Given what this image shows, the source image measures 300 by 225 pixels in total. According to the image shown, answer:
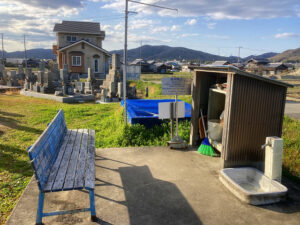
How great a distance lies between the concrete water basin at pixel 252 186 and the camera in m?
4.21

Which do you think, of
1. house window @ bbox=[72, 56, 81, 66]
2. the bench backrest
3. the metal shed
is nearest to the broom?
the metal shed

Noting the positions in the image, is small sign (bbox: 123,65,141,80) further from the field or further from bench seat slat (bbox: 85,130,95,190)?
bench seat slat (bbox: 85,130,95,190)

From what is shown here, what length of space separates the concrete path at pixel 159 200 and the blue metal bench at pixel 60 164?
18.6 inches

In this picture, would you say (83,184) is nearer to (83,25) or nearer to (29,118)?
(29,118)

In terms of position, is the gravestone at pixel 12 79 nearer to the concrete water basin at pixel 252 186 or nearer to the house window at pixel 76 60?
the house window at pixel 76 60

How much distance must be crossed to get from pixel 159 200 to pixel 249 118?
96.9 inches

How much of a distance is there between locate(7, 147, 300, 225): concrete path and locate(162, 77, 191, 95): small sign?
2056 millimetres

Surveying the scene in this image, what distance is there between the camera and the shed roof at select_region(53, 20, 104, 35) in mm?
37625

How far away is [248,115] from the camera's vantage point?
5102 millimetres

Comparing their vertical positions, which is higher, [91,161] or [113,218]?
[91,161]

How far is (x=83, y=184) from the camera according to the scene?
11.8ft

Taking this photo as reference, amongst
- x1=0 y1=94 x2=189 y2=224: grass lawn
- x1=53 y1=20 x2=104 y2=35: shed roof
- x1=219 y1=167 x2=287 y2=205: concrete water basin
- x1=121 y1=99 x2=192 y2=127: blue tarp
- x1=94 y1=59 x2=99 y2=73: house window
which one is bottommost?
x1=0 y1=94 x2=189 y2=224: grass lawn

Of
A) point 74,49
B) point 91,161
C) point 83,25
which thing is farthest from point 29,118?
point 83,25

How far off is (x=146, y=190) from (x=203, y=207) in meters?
1.08
